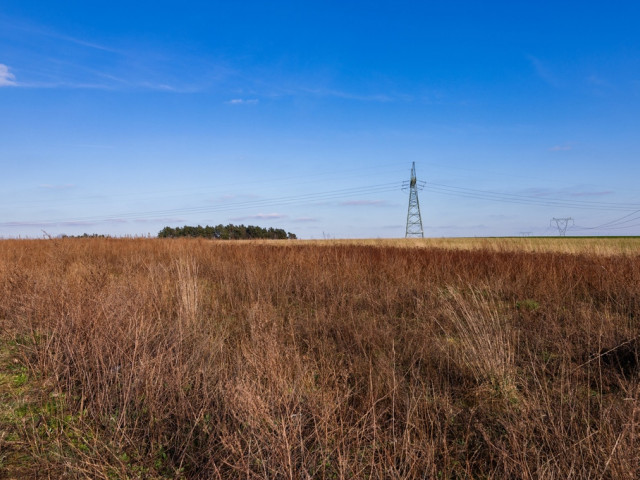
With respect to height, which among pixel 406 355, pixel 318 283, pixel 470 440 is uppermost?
pixel 318 283

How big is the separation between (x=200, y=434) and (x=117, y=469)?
515mm

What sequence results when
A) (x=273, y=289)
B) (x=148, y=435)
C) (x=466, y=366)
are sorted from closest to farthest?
1. (x=148, y=435)
2. (x=466, y=366)
3. (x=273, y=289)

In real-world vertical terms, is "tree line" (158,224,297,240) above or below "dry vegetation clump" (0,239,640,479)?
above

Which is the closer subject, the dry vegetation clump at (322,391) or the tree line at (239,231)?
the dry vegetation clump at (322,391)

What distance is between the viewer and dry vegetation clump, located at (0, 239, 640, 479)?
6.80 ft

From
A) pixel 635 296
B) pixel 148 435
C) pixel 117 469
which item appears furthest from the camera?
pixel 635 296

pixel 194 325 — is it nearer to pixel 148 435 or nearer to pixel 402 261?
pixel 148 435

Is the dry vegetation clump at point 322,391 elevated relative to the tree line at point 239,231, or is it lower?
lower

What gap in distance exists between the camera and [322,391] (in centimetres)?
255

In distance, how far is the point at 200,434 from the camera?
243 centimetres

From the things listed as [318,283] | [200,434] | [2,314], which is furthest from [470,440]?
[2,314]

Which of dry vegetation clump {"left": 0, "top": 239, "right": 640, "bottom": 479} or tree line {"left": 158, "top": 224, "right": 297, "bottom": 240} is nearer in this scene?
dry vegetation clump {"left": 0, "top": 239, "right": 640, "bottom": 479}

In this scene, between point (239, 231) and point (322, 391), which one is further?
point (239, 231)

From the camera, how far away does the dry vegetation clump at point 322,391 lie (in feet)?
6.80
